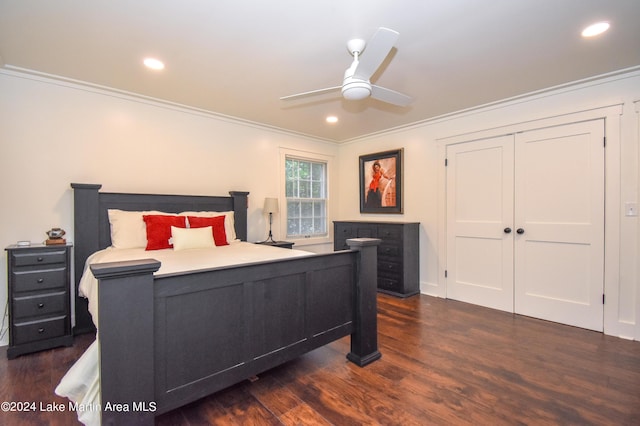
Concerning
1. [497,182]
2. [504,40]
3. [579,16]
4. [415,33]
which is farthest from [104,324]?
[497,182]

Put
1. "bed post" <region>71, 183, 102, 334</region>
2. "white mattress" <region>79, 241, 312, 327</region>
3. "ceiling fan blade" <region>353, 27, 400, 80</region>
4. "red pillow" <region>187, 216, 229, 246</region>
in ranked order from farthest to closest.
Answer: "red pillow" <region>187, 216, 229, 246</region>
"bed post" <region>71, 183, 102, 334</region>
"white mattress" <region>79, 241, 312, 327</region>
"ceiling fan blade" <region>353, 27, 400, 80</region>

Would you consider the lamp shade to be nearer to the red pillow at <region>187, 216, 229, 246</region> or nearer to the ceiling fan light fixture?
the red pillow at <region>187, 216, 229, 246</region>

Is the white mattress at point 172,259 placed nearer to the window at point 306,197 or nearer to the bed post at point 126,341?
the bed post at point 126,341

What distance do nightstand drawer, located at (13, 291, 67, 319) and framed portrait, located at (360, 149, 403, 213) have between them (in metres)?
4.00

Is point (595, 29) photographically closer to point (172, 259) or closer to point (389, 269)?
point (389, 269)

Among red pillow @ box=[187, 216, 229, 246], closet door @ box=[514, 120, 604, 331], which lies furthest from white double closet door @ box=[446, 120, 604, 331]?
red pillow @ box=[187, 216, 229, 246]

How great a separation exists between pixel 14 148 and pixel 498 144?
16.4 ft

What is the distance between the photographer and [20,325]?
2449 millimetres

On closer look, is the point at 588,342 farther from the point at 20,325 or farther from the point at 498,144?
the point at 20,325

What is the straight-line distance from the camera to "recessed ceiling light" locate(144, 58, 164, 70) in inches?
100

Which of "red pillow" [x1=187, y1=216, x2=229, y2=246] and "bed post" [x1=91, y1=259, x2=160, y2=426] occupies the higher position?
"red pillow" [x1=187, y1=216, x2=229, y2=246]

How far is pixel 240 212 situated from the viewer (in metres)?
4.03

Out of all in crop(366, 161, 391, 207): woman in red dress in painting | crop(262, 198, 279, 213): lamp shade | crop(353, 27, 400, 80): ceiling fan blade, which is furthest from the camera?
crop(366, 161, 391, 207): woman in red dress in painting

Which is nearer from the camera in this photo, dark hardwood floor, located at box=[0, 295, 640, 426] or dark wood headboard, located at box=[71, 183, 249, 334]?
dark hardwood floor, located at box=[0, 295, 640, 426]
